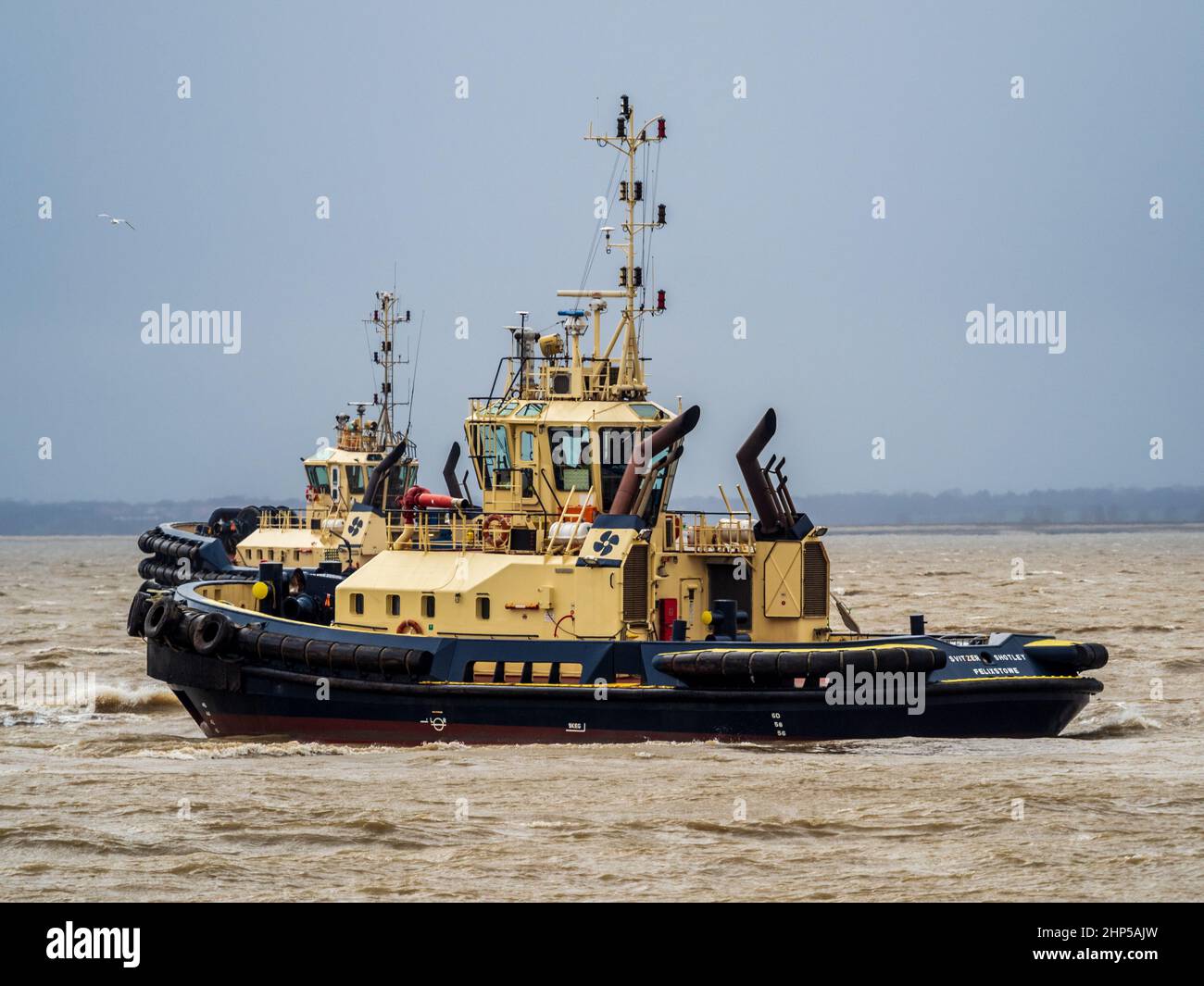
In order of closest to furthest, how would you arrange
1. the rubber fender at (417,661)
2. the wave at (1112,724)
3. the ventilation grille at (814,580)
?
the rubber fender at (417,661) → the ventilation grille at (814,580) → the wave at (1112,724)

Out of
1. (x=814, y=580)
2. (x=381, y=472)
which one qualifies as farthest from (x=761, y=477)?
(x=381, y=472)

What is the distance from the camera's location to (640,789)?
19000 mm

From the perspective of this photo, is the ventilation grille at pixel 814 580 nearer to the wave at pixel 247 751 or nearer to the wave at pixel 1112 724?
the wave at pixel 1112 724

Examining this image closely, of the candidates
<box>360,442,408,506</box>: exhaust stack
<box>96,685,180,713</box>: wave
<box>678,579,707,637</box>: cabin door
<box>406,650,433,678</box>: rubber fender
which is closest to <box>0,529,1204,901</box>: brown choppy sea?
<box>406,650,433,678</box>: rubber fender

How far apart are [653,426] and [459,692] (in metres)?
4.32

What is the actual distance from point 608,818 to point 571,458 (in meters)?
6.64

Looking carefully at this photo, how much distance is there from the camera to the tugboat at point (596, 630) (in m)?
21.3

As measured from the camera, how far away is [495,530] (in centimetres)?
2281

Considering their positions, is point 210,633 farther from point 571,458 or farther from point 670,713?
point 670,713
